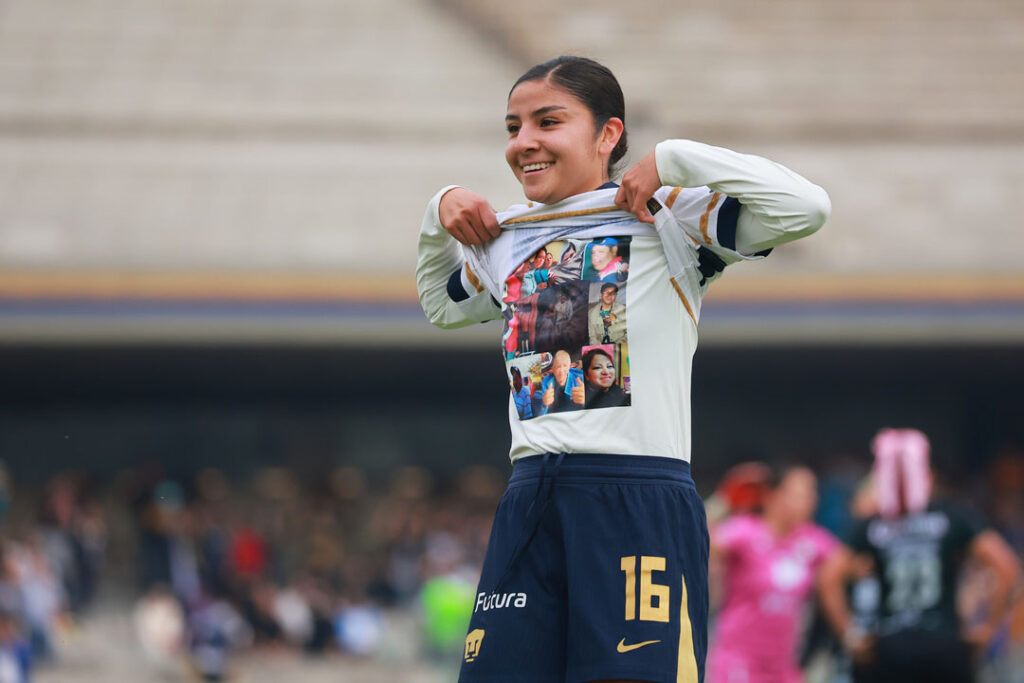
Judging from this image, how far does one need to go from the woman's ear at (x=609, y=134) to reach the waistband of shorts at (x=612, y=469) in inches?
32.6

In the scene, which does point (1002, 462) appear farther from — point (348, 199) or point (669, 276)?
point (669, 276)

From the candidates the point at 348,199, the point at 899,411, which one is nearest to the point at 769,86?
the point at 899,411

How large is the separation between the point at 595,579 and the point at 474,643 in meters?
0.36

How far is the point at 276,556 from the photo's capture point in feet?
68.6

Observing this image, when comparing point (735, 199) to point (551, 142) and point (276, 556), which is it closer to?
point (551, 142)

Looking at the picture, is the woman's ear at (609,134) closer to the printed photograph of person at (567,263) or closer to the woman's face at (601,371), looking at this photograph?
the printed photograph of person at (567,263)

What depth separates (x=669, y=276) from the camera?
11.9ft

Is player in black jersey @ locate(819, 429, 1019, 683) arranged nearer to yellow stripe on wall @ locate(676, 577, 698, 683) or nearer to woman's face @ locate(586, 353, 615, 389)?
yellow stripe on wall @ locate(676, 577, 698, 683)

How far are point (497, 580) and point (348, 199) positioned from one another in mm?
18828

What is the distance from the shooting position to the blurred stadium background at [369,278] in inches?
741

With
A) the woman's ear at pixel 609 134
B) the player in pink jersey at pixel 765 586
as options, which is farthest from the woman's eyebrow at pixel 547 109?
the player in pink jersey at pixel 765 586

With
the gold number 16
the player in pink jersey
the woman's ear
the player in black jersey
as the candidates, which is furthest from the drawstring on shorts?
the player in pink jersey

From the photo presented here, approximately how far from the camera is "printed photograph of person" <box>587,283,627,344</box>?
355cm

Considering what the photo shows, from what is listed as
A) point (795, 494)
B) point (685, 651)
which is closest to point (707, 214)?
point (685, 651)
